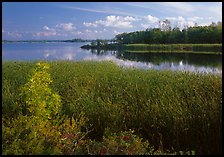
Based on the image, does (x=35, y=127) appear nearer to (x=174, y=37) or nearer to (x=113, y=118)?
(x=113, y=118)

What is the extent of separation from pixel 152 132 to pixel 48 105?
6.34 feet

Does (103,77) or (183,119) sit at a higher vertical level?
(103,77)

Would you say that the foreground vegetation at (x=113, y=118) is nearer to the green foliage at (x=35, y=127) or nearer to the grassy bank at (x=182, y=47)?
the green foliage at (x=35, y=127)

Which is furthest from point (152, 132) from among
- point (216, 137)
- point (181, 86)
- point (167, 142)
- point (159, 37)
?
point (159, 37)

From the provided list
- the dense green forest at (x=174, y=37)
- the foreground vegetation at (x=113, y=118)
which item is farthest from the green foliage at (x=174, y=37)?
the foreground vegetation at (x=113, y=118)

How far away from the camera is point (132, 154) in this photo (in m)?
3.85

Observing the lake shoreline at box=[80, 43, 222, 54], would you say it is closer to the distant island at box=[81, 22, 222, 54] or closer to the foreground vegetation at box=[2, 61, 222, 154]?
the distant island at box=[81, 22, 222, 54]

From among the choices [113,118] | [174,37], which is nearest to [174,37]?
[174,37]

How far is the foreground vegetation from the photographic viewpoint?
4.05m

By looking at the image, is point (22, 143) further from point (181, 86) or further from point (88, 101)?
point (181, 86)

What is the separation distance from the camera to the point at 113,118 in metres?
5.86

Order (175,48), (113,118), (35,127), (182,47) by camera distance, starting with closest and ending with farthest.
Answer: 1. (35,127)
2. (113,118)
3. (182,47)
4. (175,48)

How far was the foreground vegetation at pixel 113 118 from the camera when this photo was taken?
4051 millimetres

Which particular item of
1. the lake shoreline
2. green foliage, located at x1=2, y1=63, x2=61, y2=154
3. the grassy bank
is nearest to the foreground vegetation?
green foliage, located at x1=2, y1=63, x2=61, y2=154
